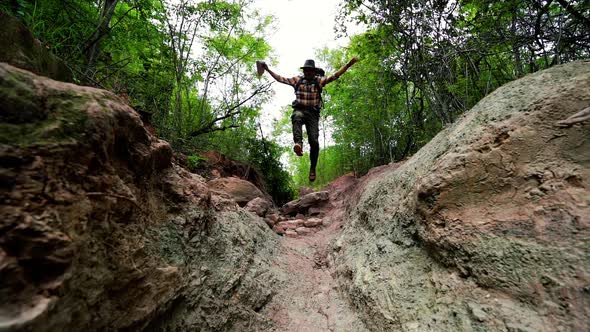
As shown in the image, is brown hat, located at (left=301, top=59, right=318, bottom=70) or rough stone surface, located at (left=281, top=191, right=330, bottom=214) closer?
brown hat, located at (left=301, top=59, right=318, bottom=70)

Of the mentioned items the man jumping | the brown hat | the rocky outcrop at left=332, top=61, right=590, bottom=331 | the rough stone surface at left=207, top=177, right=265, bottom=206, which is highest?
the brown hat

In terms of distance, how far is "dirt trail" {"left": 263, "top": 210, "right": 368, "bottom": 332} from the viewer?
2.06 metres

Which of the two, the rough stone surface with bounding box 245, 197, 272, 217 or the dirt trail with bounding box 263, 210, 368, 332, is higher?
the rough stone surface with bounding box 245, 197, 272, 217

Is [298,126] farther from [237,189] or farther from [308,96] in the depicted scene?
[237,189]

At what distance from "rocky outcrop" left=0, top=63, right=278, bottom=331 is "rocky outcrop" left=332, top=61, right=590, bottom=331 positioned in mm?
1196

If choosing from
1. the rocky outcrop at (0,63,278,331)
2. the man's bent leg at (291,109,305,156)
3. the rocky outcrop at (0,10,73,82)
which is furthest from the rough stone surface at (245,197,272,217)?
the rocky outcrop at (0,10,73,82)

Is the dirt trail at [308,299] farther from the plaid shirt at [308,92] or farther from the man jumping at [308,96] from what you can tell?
the plaid shirt at [308,92]

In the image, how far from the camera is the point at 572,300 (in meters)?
1.22

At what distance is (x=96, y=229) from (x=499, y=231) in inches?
90.5

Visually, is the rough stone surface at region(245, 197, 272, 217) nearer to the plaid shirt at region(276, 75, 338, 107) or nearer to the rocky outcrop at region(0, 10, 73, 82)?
the plaid shirt at region(276, 75, 338, 107)

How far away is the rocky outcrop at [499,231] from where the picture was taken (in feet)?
4.39

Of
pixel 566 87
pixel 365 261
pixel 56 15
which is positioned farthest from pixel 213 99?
pixel 566 87

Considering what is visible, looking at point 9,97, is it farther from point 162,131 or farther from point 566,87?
point 162,131

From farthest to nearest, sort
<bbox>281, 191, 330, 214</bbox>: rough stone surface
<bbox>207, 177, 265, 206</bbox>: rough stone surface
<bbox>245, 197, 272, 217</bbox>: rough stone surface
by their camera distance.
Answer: <bbox>281, 191, 330, 214</bbox>: rough stone surface < <bbox>207, 177, 265, 206</bbox>: rough stone surface < <bbox>245, 197, 272, 217</bbox>: rough stone surface
